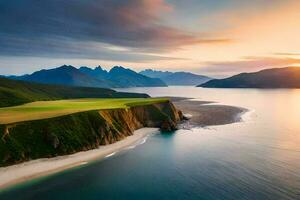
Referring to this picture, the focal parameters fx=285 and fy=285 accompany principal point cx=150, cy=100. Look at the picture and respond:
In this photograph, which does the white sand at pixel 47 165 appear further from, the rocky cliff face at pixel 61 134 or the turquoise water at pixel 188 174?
the turquoise water at pixel 188 174

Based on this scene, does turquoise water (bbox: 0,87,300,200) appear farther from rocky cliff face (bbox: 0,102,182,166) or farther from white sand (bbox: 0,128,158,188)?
rocky cliff face (bbox: 0,102,182,166)

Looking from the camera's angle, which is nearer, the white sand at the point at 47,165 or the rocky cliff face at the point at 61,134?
the white sand at the point at 47,165

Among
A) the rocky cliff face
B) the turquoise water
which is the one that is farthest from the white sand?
the turquoise water

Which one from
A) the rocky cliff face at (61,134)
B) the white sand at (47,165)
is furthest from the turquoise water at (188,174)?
the rocky cliff face at (61,134)

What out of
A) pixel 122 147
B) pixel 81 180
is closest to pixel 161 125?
pixel 122 147

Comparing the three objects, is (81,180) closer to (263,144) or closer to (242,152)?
(242,152)
